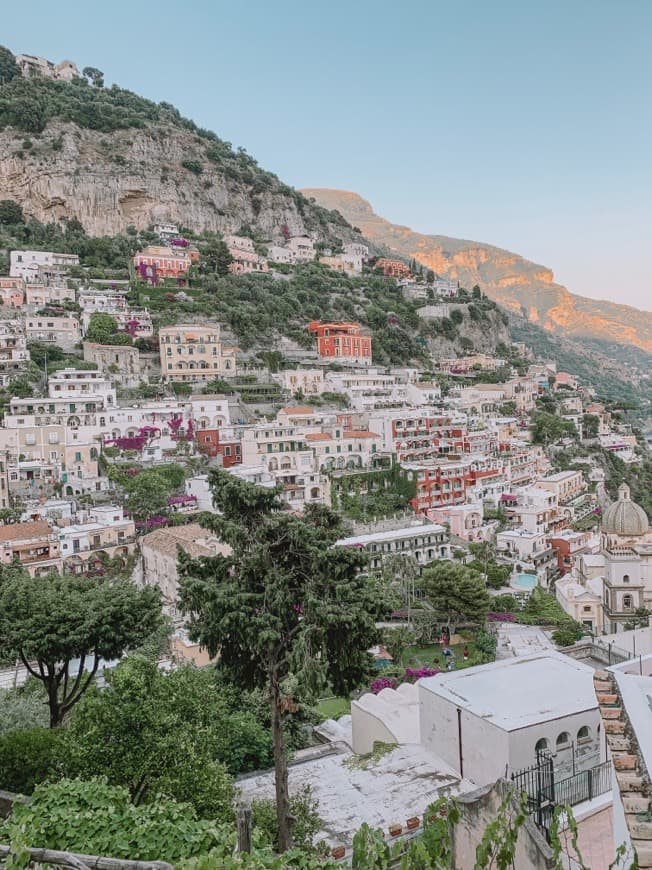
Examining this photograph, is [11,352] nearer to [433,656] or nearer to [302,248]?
[433,656]

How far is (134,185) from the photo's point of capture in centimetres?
8875

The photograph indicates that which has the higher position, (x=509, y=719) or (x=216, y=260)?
(x=216, y=260)

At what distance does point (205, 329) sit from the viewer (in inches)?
2272

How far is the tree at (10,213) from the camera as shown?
77.2 metres

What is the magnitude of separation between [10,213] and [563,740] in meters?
85.3

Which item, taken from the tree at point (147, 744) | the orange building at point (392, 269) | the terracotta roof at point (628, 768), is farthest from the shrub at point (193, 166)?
the terracotta roof at point (628, 768)

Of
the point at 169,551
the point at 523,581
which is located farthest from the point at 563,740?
the point at 523,581

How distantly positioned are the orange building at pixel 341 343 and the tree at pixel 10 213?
39.4 metres

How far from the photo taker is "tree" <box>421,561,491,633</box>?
28438mm

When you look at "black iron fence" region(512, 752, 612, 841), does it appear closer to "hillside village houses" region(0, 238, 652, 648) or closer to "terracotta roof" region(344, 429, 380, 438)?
"hillside village houses" region(0, 238, 652, 648)

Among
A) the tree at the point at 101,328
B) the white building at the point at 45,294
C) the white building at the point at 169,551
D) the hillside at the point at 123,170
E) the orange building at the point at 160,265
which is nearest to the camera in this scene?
the white building at the point at 169,551

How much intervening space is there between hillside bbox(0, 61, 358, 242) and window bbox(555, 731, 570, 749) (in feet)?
286

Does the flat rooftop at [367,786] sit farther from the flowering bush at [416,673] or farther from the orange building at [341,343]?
the orange building at [341,343]

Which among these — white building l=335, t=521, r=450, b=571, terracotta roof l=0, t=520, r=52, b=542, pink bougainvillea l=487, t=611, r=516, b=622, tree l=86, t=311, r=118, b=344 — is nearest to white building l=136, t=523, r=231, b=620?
terracotta roof l=0, t=520, r=52, b=542
